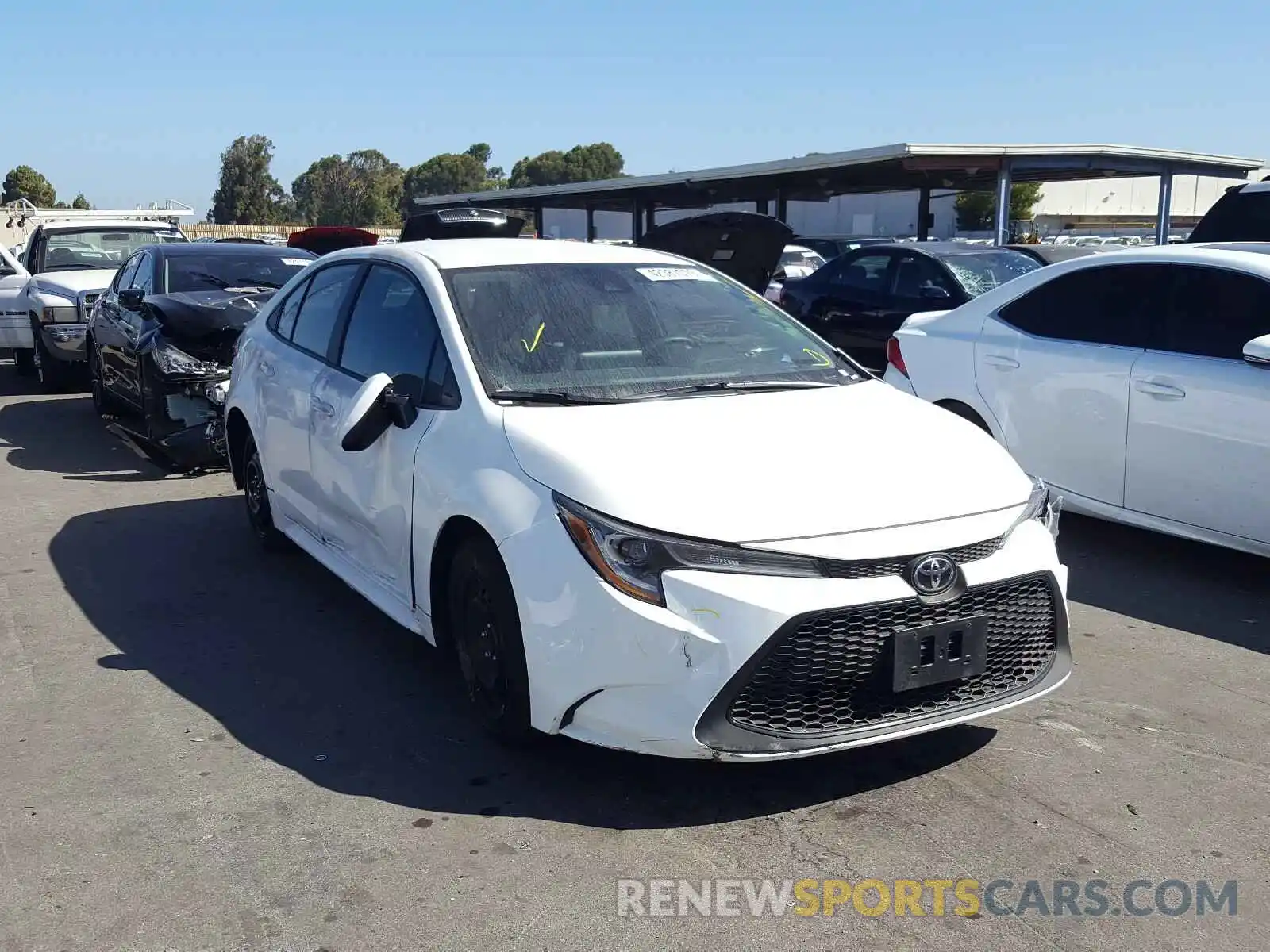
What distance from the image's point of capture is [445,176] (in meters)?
117

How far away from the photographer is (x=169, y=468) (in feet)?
29.6

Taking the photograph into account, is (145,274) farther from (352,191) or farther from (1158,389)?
(352,191)

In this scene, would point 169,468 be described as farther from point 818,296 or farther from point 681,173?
point 681,173

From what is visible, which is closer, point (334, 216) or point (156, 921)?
point (156, 921)

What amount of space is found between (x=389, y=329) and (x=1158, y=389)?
360cm

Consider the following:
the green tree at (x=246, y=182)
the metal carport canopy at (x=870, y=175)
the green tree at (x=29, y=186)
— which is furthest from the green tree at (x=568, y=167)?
the metal carport canopy at (x=870, y=175)

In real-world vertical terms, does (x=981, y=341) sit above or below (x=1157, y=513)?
above

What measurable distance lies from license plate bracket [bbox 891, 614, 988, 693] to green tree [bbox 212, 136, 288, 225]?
9635cm

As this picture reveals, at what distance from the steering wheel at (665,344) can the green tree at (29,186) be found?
86.5 m

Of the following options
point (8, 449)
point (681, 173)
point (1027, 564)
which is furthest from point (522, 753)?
point (681, 173)

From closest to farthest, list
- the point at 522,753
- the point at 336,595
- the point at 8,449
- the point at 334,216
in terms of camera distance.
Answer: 1. the point at 522,753
2. the point at 336,595
3. the point at 8,449
4. the point at 334,216

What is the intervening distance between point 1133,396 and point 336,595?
392 centimetres

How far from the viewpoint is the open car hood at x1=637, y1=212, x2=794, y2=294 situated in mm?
8969

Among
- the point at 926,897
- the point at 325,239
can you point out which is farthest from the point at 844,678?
the point at 325,239
